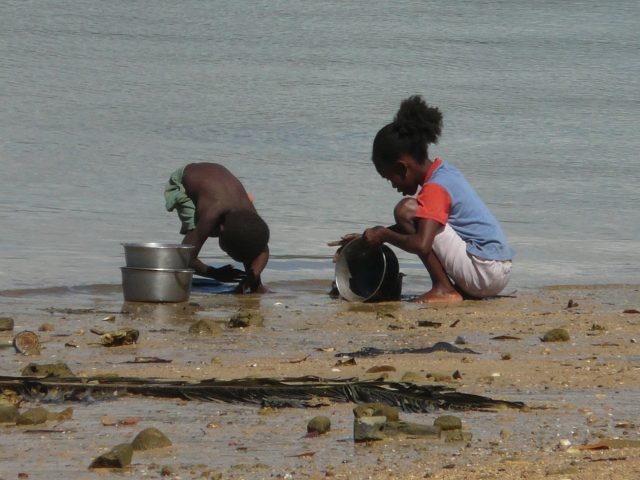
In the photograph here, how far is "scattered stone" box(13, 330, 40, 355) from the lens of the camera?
15.8 feet

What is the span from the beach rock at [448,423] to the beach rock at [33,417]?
1.21 meters

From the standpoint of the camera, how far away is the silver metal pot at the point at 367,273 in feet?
23.1

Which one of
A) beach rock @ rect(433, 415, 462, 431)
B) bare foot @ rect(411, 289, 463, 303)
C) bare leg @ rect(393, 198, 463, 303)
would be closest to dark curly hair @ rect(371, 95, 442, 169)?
bare leg @ rect(393, 198, 463, 303)

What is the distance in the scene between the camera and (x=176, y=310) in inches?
259

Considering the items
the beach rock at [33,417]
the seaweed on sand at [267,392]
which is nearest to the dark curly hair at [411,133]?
the seaweed on sand at [267,392]

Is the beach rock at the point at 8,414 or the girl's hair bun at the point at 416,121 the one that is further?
the girl's hair bun at the point at 416,121

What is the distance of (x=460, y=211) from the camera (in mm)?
6949

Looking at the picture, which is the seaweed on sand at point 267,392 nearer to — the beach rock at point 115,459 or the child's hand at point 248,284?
the beach rock at point 115,459

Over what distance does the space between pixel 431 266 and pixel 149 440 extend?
3857 mm

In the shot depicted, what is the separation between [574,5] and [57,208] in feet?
82.4

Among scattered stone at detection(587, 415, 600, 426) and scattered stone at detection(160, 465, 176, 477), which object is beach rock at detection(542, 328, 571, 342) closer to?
scattered stone at detection(587, 415, 600, 426)

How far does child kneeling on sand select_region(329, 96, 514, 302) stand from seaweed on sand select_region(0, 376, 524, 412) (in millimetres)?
2861

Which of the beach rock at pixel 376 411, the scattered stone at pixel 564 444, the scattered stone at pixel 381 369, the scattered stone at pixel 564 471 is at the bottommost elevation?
the scattered stone at pixel 381 369

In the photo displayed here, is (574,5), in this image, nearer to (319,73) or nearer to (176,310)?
(319,73)
